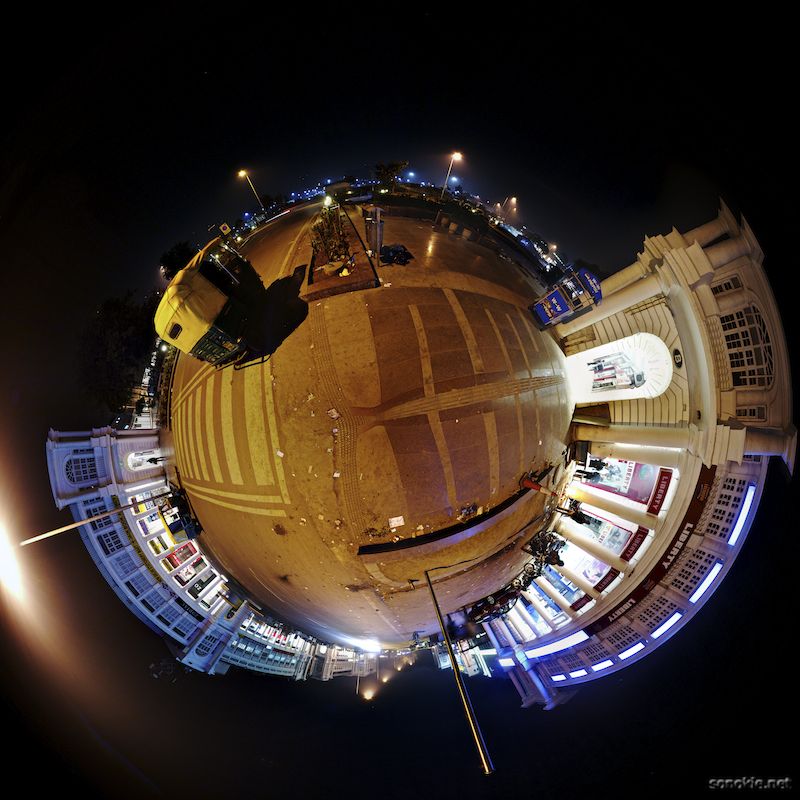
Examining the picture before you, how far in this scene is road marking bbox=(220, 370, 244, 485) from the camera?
3600 millimetres

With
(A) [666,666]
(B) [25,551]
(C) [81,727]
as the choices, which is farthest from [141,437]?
(A) [666,666]

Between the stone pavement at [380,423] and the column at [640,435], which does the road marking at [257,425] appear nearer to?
the stone pavement at [380,423]

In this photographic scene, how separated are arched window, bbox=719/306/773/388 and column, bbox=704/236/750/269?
0.82 metres

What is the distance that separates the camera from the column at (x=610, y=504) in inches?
239

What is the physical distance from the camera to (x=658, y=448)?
216 inches

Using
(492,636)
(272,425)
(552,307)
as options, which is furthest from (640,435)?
(272,425)

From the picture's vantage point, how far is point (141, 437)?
412 centimetres

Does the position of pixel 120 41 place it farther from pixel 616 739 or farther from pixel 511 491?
pixel 616 739

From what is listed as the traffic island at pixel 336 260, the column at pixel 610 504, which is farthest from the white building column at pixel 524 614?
the traffic island at pixel 336 260

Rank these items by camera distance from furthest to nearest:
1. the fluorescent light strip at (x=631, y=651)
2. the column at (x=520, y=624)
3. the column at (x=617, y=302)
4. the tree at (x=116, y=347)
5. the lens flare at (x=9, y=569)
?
the column at (x=520, y=624)
the fluorescent light strip at (x=631, y=651)
the column at (x=617, y=302)
the tree at (x=116, y=347)
the lens flare at (x=9, y=569)

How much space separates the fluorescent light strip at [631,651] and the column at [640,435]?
12.8 ft

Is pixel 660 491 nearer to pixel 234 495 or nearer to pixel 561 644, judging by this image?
pixel 561 644

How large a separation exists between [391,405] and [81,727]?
15.9 ft

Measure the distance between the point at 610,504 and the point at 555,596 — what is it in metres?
2.85
